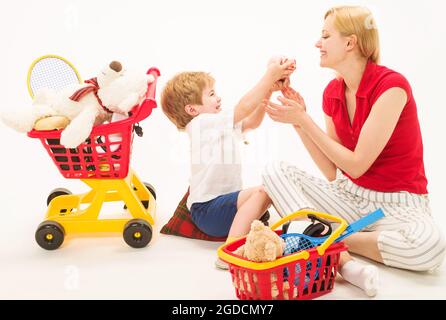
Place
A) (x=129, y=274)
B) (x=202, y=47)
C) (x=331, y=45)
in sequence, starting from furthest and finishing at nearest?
(x=202, y=47), (x=331, y=45), (x=129, y=274)

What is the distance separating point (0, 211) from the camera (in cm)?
245

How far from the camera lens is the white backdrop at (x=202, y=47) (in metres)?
3.01

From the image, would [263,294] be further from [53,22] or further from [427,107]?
[53,22]

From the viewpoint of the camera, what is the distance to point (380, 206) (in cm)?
196

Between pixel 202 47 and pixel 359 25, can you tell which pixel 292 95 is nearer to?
pixel 359 25

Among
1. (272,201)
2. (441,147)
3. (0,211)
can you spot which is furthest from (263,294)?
(441,147)

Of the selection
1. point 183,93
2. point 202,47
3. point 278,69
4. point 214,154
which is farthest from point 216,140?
point 202,47

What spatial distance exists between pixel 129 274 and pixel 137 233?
0.23 m

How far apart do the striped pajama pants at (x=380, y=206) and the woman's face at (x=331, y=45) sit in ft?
1.18

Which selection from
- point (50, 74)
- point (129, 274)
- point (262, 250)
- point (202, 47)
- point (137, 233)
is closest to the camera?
point (262, 250)

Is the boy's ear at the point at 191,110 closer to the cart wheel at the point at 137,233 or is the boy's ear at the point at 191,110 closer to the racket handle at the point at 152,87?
the racket handle at the point at 152,87

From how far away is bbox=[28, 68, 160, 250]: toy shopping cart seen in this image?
6.52 feet

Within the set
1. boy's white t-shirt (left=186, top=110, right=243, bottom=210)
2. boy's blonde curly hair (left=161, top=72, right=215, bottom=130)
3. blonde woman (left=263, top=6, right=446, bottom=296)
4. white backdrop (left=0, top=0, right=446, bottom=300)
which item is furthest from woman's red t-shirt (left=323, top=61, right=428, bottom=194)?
white backdrop (left=0, top=0, right=446, bottom=300)

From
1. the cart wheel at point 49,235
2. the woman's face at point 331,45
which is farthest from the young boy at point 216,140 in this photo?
the cart wheel at point 49,235
